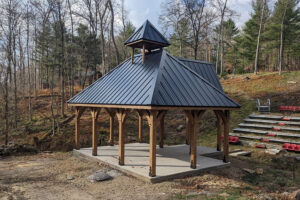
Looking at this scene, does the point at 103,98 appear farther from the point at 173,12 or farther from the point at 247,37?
the point at 247,37

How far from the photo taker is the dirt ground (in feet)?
23.3

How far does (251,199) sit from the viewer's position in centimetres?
671

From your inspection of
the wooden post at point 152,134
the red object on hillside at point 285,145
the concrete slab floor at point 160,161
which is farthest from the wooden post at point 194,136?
the red object on hillside at point 285,145

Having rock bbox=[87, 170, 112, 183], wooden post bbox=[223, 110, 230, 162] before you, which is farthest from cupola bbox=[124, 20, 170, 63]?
rock bbox=[87, 170, 112, 183]

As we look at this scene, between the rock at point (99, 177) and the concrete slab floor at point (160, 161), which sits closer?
the rock at point (99, 177)

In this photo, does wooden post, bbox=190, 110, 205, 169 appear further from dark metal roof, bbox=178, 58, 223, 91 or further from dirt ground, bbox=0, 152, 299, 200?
dark metal roof, bbox=178, 58, 223, 91

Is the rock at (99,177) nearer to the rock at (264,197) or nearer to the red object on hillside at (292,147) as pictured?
the rock at (264,197)

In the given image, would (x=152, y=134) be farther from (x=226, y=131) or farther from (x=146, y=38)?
(x=146, y=38)

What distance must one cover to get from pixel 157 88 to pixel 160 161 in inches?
150

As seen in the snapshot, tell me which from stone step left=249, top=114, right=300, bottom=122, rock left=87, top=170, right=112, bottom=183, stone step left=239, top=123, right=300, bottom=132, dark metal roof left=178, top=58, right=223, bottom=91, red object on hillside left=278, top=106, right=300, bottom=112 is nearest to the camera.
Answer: rock left=87, top=170, right=112, bottom=183

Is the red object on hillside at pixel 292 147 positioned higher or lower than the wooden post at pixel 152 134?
lower

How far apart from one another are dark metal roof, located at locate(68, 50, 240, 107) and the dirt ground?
285 centimetres

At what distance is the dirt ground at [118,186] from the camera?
711 centimetres

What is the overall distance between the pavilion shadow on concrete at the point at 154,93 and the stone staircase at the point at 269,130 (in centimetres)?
532
